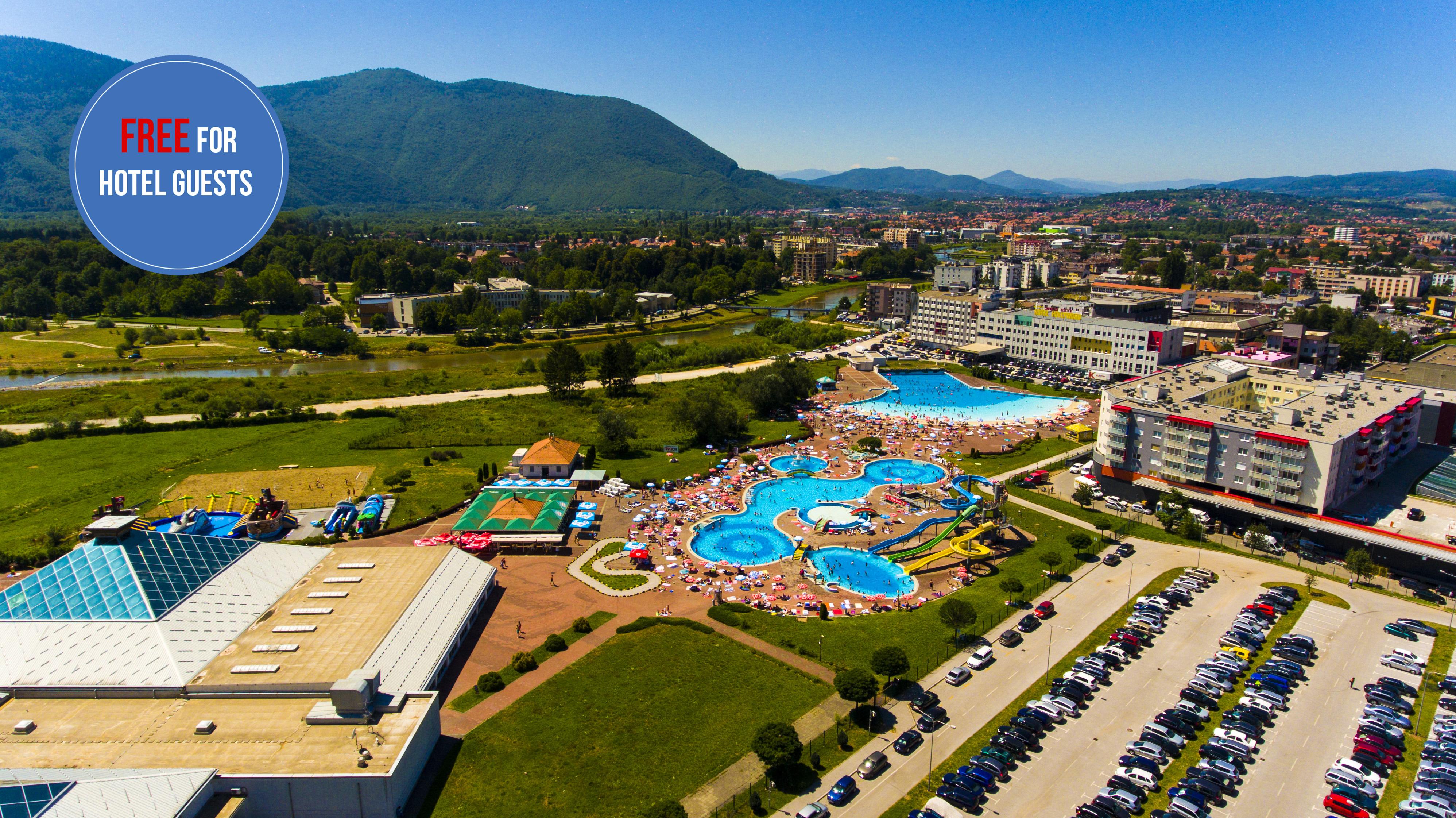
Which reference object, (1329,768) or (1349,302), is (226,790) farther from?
(1349,302)

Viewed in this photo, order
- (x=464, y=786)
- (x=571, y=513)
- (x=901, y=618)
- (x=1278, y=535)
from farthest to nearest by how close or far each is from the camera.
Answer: (x=571, y=513) → (x=1278, y=535) → (x=901, y=618) → (x=464, y=786)

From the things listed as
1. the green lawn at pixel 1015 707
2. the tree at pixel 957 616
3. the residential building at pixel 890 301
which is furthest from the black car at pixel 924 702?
the residential building at pixel 890 301

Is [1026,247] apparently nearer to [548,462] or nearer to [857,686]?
[548,462]

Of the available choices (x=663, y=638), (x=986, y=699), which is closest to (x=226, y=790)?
(x=663, y=638)

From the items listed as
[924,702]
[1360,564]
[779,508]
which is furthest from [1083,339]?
[924,702]

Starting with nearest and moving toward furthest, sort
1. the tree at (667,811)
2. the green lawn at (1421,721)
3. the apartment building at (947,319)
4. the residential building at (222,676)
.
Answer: the tree at (667,811) < the residential building at (222,676) < the green lawn at (1421,721) < the apartment building at (947,319)

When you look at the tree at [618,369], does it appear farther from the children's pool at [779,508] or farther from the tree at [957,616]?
the tree at [957,616]
